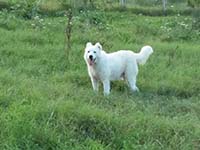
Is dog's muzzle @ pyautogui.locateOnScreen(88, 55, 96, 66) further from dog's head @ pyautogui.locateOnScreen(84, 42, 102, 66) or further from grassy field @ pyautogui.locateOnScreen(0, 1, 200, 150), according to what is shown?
grassy field @ pyautogui.locateOnScreen(0, 1, 200, 150)

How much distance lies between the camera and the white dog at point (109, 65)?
8.26m

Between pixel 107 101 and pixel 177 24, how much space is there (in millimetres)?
8897

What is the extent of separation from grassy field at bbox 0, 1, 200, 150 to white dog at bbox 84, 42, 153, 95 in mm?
211

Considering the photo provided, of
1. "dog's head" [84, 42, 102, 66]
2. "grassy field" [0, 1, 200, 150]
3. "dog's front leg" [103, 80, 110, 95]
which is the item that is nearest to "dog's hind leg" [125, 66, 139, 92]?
"grassy field" [0, 1, 200, 150]

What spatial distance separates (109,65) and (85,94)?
91cm

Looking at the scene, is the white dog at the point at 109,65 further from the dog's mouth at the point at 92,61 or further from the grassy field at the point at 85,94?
the grassy field at the point at 85,94

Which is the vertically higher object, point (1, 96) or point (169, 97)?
point (1, 96)

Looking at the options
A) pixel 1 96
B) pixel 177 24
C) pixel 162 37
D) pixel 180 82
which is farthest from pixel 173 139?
pixel 177 24

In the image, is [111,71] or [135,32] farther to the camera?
[135,32]

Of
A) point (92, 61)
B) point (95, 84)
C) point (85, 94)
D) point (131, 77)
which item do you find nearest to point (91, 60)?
point (92, 61)

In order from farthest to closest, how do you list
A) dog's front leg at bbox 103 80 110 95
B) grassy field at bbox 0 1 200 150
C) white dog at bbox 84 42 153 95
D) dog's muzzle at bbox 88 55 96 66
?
dog's front leg at bbox 103 80 110 95, white dog at bbox 84 42 153 95, dog's muzzle at bbox 88 55 96 66, grassy field at bbox 0 1 200 150

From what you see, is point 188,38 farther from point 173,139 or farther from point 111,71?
point 173,139

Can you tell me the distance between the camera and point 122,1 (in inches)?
795

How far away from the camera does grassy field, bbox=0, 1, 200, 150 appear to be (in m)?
5.91
